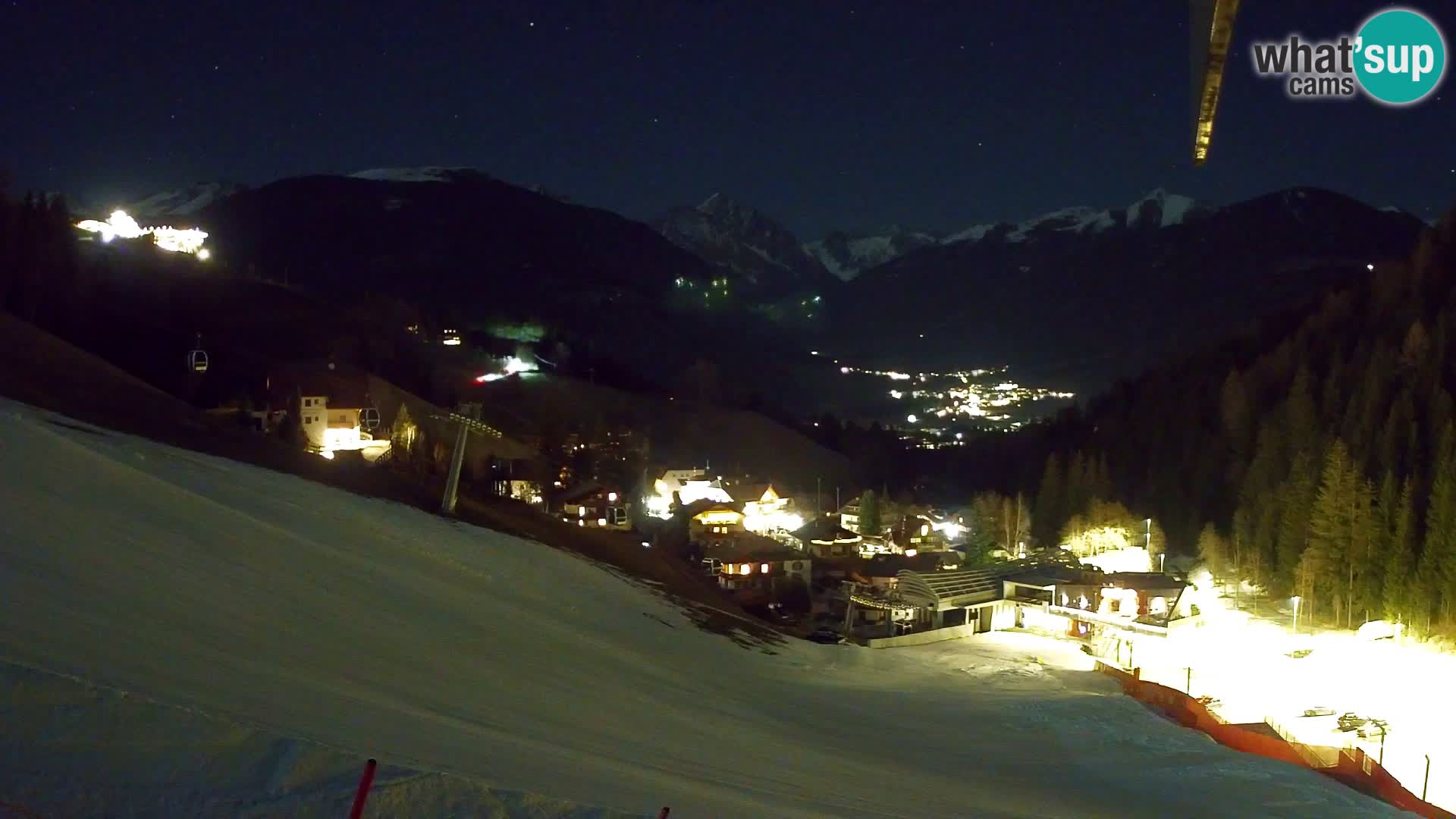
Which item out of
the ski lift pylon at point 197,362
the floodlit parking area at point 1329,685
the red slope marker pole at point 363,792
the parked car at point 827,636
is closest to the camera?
the red slope marker pole at point 363,792

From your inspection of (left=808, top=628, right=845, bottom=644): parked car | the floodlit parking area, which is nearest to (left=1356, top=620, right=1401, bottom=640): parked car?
the floodlit parking area

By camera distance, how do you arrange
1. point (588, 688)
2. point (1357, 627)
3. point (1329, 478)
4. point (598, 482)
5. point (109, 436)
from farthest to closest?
point (598, 482) < point (1329, 478) < point (1357, 627) < point (109, 436) < point (588, 688)

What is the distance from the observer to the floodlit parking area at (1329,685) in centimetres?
2386

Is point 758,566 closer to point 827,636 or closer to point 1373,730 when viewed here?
point 827,636

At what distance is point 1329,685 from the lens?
30297 millimetres

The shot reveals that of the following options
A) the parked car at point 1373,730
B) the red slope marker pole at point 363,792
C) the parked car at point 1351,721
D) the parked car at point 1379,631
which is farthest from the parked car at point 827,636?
the red slope marker pole at point 363,792

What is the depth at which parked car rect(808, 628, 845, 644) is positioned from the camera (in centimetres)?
3277

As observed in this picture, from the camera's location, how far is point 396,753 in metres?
6.86

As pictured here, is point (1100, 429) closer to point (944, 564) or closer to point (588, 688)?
point (944, 564)

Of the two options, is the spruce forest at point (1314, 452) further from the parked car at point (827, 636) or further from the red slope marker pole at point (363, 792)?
the red slope marker pole at point (363, 792)

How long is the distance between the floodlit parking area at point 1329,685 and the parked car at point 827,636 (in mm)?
9238

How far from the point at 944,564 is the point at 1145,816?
38541 mm

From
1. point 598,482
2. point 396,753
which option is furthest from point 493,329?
point 396,753

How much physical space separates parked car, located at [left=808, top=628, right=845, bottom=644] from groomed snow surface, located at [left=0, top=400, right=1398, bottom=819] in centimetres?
617
